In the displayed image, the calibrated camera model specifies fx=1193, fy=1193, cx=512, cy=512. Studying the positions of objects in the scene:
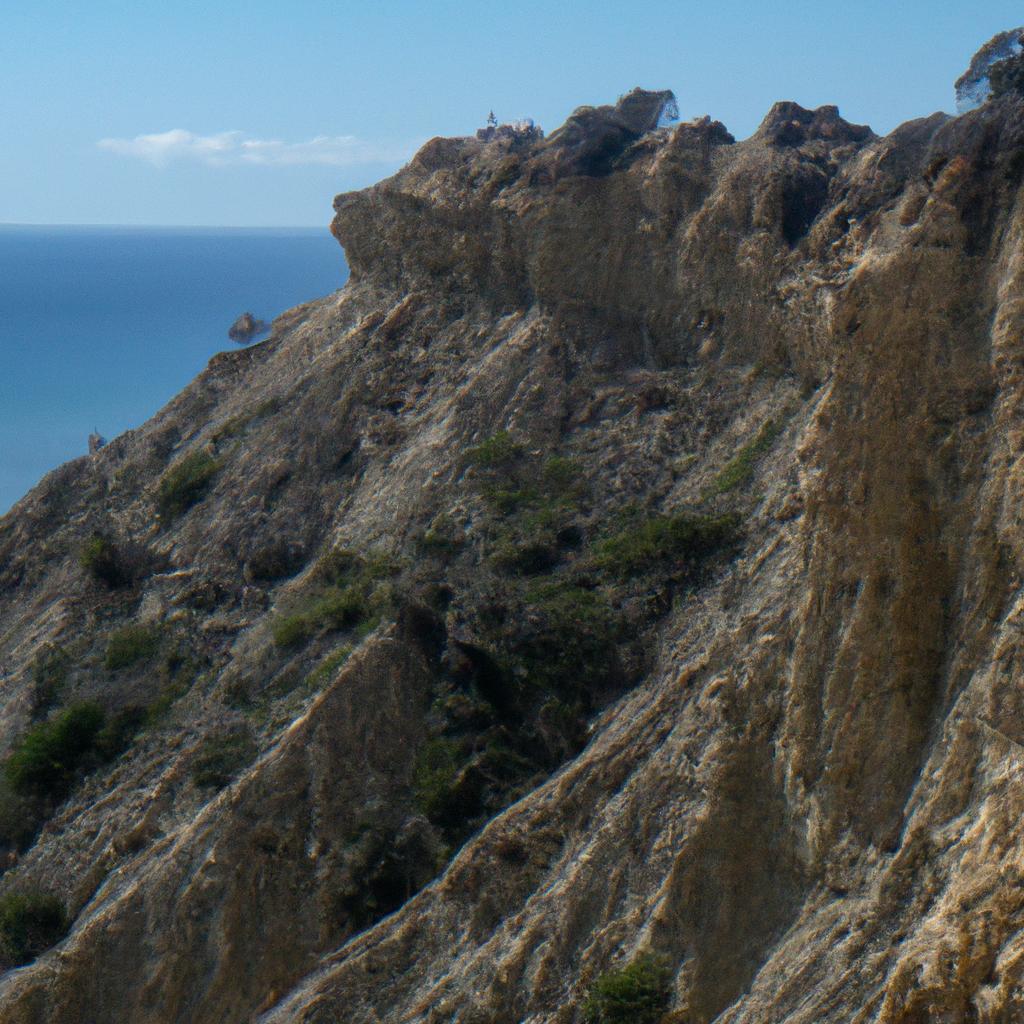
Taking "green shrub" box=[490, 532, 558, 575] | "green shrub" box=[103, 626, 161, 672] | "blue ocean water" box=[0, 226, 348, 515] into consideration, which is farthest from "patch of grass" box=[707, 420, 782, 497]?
"blue ocean water" box=[0, 226, 348, 515]

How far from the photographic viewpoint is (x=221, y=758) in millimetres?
17953

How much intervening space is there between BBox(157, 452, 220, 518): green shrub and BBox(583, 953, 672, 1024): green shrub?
16.3 meters

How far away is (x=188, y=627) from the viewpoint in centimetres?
2173

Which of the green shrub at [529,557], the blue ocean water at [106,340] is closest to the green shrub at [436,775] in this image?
the green shrub at [529,557]

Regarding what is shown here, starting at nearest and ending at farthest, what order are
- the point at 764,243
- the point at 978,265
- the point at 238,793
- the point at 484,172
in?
the point at 978,265
the point at 238,793
the point at 764,243
the point at 484,172

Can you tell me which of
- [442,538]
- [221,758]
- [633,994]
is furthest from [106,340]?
[633,994]

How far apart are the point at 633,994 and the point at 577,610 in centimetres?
645

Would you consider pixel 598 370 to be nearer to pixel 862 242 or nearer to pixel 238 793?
pixel 862 242

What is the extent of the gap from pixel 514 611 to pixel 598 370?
20.3 ft

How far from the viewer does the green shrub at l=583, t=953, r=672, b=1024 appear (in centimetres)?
1133

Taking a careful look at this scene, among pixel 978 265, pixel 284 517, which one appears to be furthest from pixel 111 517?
pixel 978 265

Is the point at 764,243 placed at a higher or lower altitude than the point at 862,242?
higher

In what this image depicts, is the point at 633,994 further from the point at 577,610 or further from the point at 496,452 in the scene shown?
the point at 496,452

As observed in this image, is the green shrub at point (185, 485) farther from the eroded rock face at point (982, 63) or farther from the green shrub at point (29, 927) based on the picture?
the eroded rock face at point (982, 63)
